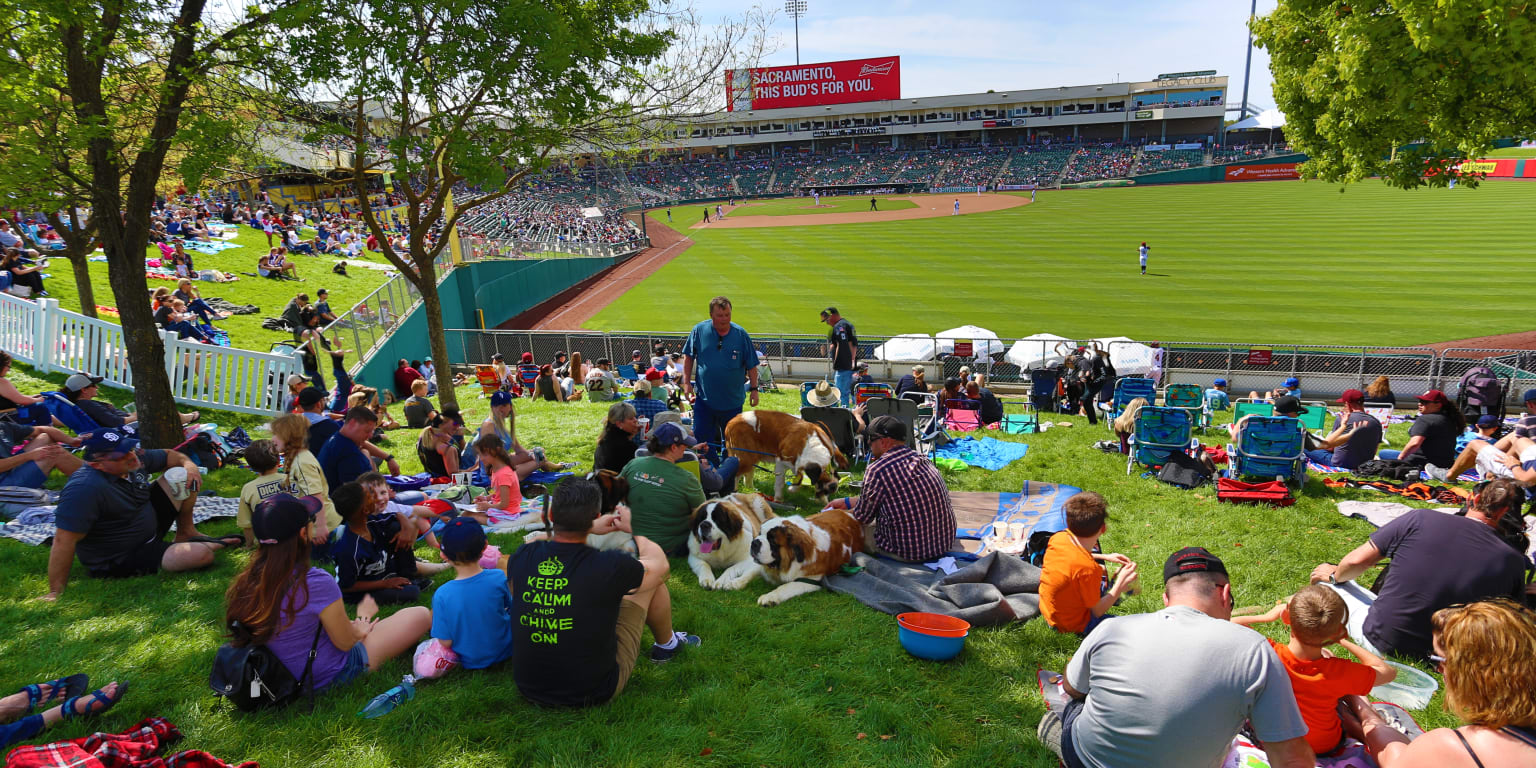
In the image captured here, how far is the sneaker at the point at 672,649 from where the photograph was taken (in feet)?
15.8

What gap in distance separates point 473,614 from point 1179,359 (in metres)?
17.2

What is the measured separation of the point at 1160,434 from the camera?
952 cm

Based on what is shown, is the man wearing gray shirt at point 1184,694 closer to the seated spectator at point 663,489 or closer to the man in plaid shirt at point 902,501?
the man in plaid shirt at point 902,501

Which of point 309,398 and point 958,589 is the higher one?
point 309,398


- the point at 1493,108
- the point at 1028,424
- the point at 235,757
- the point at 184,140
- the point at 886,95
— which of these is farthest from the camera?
the point at 886,95

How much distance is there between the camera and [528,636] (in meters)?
4.05

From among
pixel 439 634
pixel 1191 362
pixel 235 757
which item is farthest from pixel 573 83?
pixel 1191 362

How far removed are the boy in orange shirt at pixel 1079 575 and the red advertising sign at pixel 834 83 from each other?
310 ft

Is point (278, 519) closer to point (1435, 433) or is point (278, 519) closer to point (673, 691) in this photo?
point (673, 691)

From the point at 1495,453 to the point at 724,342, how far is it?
817 cm

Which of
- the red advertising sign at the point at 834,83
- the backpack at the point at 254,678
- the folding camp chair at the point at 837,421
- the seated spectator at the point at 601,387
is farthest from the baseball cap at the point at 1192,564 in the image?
the red advertising sign at the point at 834,83

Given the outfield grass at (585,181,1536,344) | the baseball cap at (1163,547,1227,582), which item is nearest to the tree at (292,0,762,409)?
the baseball cap at (1163,547,1227,582)

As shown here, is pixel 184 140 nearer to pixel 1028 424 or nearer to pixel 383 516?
pixel 383 516

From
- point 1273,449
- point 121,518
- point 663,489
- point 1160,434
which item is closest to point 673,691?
point 663,489
